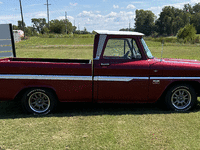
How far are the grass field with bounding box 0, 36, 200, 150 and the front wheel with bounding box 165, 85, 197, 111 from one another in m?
0.20

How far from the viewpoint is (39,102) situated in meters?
4.44

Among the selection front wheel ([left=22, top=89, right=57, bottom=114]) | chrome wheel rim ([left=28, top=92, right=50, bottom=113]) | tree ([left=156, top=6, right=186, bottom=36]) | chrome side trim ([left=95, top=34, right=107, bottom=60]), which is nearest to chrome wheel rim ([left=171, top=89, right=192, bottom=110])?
chrome side trim ([left=95, top=34, right=107, bottom=60])

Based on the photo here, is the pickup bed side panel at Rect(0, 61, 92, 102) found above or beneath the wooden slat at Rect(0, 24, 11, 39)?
beneath

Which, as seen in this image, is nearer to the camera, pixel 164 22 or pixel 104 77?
pixel 104 77

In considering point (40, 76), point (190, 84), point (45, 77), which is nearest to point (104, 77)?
point (45, 77)

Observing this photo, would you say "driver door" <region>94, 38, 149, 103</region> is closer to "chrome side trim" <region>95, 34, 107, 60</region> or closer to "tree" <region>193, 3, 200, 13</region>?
"chrome side trim" <region>95, 34, 107, 60</region>

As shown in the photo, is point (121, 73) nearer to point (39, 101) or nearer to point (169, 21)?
point (39, 101)

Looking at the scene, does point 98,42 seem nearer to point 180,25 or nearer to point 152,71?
point 152,71

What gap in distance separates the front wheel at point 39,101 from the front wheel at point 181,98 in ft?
9.11

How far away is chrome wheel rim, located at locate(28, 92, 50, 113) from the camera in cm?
439

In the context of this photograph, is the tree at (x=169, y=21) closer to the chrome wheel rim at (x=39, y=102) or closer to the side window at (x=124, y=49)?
the side window at (x=124, y=49)

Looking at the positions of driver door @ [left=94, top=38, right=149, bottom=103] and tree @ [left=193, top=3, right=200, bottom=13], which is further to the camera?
tree @ [left=193, top=3, right=200, bottom=13]

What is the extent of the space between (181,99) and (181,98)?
3 cm

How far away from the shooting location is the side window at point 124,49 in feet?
14.6
